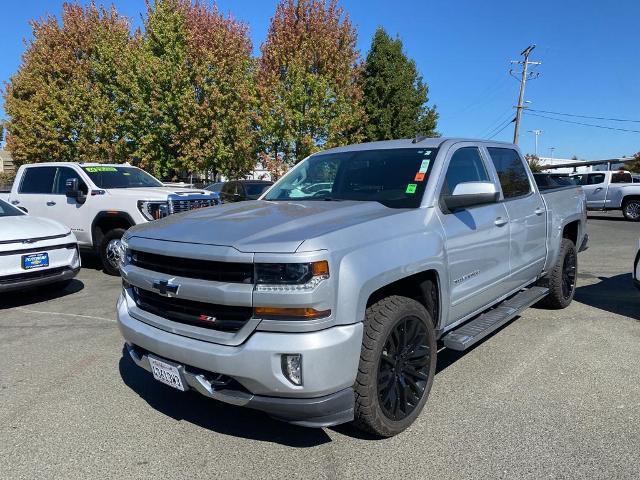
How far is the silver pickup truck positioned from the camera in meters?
2.50

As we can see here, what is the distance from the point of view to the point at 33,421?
333 centimetres

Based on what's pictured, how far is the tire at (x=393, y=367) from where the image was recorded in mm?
2732

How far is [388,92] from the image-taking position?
26281 millimetres

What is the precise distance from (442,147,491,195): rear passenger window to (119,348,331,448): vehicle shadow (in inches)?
77.0

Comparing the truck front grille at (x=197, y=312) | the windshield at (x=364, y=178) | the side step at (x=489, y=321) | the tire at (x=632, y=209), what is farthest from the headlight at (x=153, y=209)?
the tire at (x=632, y=209)

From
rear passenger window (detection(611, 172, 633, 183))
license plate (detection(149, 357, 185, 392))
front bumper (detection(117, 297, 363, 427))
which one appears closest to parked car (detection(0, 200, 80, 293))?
license plate (detection(149, 357, 185, 392))

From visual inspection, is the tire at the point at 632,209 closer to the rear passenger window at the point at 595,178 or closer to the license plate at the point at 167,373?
the rear passenger window at the point at 595,178

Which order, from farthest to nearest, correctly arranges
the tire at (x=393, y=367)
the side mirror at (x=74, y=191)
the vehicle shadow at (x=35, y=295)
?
the side mirror at (x=74, y=191) → the vehicle shadow at (x=35, y=295) → the tire at (x=393, y=367)

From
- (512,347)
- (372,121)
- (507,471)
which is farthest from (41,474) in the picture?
(372,121)

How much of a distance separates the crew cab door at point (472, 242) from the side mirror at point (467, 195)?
79mm

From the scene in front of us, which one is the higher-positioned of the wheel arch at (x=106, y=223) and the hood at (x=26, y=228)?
the hood at (x=26, y=228)

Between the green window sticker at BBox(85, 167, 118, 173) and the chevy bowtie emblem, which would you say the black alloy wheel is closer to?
the chevy bowtie emblem

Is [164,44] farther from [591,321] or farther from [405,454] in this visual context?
[405,454]

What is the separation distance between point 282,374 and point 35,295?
5987mm
